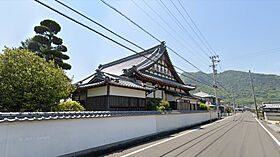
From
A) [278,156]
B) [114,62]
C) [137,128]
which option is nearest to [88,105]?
[137,128]

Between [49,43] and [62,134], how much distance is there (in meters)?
12.9

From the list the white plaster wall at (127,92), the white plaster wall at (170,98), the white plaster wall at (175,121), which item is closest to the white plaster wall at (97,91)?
the white plaster wall at (127,92)

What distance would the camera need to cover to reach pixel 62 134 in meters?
5.36

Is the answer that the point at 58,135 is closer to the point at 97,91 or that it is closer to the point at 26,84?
the point at 26,84

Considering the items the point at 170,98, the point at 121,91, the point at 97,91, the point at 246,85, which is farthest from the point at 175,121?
the point at 246,85

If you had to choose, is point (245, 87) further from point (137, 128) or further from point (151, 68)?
point (137, 128)

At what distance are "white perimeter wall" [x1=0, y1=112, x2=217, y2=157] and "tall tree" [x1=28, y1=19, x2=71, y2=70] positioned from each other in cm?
1063

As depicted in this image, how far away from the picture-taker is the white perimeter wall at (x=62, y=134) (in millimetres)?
4148

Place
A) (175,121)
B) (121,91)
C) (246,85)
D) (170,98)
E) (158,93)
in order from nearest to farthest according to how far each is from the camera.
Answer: (121,91) < (175,121) < (158,93) < (170,98) < (246,85)

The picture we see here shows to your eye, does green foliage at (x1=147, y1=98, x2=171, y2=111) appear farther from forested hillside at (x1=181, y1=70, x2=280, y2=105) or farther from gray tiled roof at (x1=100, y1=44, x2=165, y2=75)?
forested hillside at (x1=181, y1=70, x2=280, y2=105)

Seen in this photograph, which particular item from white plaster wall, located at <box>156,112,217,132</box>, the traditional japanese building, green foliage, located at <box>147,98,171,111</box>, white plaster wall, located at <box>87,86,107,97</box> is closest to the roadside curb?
white plaster wall, located at <box>156,112,217,132</box>

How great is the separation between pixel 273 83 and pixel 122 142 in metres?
160

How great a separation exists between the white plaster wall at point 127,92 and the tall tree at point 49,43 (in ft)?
25.3

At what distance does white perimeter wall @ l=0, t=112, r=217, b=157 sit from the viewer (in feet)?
13.6
